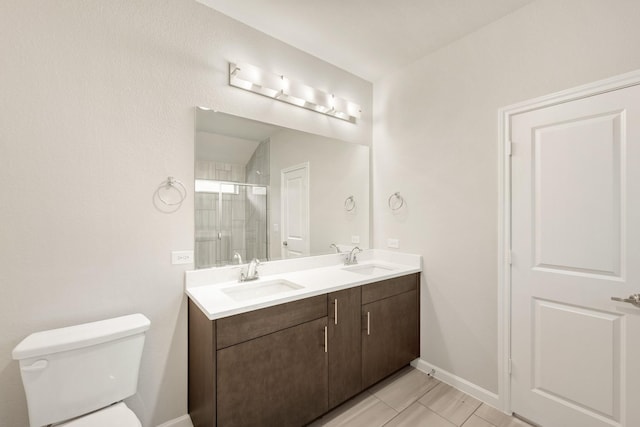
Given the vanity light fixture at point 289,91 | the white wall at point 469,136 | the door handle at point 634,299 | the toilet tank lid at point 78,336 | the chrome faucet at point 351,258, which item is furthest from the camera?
the chrome faucet at point 351,258

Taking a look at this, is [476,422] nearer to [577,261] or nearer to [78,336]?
[577,261]

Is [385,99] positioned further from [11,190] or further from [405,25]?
[11,190]

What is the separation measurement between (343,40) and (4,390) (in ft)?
9.33

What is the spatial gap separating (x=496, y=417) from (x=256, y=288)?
1799 mm

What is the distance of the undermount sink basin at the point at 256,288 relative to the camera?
1769mm

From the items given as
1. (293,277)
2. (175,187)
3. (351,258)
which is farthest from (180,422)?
(351,258)

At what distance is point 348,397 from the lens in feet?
5.99

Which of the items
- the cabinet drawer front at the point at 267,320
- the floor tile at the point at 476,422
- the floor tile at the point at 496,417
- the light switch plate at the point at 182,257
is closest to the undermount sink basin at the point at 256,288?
the cabinet drawer front at the point at 267,320

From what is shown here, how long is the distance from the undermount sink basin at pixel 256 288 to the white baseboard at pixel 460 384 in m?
1.41

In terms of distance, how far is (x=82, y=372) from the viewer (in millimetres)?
1209

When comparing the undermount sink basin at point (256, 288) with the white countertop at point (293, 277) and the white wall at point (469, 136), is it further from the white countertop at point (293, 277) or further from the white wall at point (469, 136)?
the white wall at point (469, 136)

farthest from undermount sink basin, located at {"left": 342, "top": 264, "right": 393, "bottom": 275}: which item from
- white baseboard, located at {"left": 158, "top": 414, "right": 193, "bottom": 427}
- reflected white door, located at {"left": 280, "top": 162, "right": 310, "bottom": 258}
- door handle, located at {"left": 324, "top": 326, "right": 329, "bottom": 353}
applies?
white baseboard, located at {"left": 158, "top": 414, "right": 193, "bottom": 427}

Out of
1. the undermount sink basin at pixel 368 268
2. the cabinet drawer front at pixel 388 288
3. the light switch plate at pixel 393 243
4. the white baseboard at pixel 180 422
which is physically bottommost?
the white baseboard at pixel 180 422

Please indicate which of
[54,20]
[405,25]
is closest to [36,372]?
[54,20]
